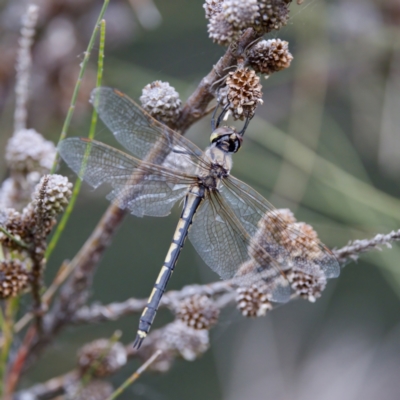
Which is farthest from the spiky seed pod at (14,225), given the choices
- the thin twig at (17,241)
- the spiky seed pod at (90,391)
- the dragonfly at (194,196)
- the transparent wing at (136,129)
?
the spiky seed pod at (90,391)

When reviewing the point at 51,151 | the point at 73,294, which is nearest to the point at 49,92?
the point at 51,151

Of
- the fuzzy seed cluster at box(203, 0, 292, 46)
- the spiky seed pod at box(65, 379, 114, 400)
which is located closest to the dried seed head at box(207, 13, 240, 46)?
the fuzzy seed cluster at box(203, 0, 292, 46)

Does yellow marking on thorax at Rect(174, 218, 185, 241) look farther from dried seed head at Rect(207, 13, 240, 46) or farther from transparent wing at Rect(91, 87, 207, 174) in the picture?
dried seed head at Rect(207, 13, 240, 46)

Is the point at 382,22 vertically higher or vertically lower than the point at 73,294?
higher

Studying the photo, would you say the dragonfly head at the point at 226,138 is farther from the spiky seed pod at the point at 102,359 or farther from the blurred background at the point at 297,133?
the spiky seed pod at the point at 102,359

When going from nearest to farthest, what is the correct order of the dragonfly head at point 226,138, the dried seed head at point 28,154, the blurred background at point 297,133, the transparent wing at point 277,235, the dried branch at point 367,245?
1. the dried branch at point 367,245
2. the transparent wing at point 277,235
3. the dried seed head at point 28,154
4. the dragonfly head at point 226,138
5. the blurred background at point 297,133

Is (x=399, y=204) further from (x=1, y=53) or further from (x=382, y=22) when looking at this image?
(x=1, y=53)

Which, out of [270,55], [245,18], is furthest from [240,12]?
[270,55]
